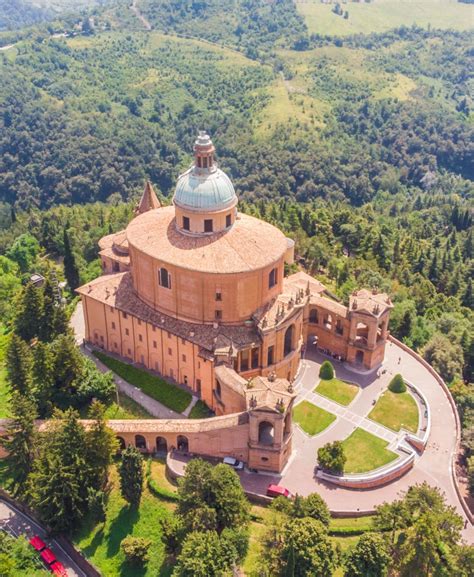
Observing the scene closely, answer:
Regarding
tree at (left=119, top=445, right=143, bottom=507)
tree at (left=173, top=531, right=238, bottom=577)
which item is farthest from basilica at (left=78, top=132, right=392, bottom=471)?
tree at (left=173, top=531, right=238, bottom=577)

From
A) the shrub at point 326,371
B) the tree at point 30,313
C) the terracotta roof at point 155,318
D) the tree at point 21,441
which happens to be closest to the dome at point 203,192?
the terracotta roof at point 155,318

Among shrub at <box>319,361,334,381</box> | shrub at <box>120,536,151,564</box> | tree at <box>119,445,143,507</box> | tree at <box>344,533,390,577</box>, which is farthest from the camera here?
shrub at <box>319,361,334,381</box>

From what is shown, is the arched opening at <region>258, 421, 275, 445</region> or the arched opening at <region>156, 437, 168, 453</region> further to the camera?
the arched opening at <region>156, 437, 168, 453</region>

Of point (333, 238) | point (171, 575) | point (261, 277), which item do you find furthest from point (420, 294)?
point (171, 575)

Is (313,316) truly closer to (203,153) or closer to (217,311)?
(217,311)

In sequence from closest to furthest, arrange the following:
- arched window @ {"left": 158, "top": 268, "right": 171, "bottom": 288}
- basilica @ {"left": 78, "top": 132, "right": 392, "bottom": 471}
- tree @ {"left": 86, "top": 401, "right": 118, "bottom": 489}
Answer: tree @ {"left": 86, "top": 401, "right": 118, "bottom": 489}
basilica @ {"left": 78, "top": 132, "right": 392, "bottom": 471}
arched window @ {"left": 158, "top": 268, "right": 171, "bottom": 288}

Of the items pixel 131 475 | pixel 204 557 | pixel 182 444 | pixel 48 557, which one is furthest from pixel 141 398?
pixel 204 557

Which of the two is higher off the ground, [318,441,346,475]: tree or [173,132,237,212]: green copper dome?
[173,132,237,212]: green copper dome

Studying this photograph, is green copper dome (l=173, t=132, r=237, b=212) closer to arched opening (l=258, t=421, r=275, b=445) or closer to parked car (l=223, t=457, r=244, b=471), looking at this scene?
arched opening (l=258, t=421, r=275, b=445)
